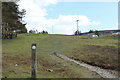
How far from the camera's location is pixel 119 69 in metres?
7.29

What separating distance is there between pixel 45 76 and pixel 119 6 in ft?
25.4

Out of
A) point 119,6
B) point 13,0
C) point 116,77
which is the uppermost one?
point 13,0

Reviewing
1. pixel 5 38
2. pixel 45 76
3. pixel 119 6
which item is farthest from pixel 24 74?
pixel 5 38

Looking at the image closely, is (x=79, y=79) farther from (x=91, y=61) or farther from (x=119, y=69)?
(x=91, y=61)

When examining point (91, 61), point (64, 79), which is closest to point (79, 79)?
point (64, 79)

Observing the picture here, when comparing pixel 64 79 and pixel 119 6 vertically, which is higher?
pixel 119 6

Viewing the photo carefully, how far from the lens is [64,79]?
4.88 metres

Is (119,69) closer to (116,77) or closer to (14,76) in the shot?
(116,77)

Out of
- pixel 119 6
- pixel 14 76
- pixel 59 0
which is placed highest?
pixel 59 0

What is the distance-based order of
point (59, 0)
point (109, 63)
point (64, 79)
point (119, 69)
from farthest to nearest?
point (59, 0) → point (109, 63) → point (119, 69) → point (64, 79)

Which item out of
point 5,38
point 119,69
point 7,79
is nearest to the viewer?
point 7,79

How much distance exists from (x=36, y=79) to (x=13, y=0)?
1635cm

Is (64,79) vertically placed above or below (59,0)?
below

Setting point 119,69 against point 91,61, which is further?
point 91,61
